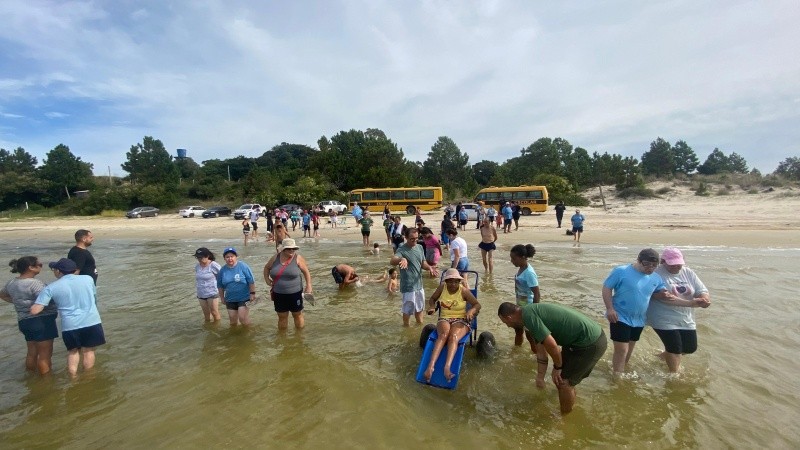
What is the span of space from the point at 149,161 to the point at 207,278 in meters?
65.6

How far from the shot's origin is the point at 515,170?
55.9 metres

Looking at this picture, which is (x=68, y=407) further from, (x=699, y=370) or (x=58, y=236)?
(x=58, y=236)

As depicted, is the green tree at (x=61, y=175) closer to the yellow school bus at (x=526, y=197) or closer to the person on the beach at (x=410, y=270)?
the yellow school bus at (x=526, y=197)

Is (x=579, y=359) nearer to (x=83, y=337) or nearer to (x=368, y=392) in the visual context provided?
(x=368, y=392)

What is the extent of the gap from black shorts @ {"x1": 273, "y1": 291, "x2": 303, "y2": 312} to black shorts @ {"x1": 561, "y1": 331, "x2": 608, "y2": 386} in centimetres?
383

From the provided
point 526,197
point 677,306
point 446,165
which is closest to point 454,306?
point 677,306

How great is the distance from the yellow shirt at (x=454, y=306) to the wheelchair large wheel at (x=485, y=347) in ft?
2.55

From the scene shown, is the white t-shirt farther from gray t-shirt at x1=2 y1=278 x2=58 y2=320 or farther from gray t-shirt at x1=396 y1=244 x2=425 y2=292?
gray t-shirt at x1=2 y1=278 x2=58 y2=320

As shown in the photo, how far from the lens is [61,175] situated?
5559 cm

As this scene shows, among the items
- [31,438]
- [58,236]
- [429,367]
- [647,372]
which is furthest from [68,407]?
[58,236]

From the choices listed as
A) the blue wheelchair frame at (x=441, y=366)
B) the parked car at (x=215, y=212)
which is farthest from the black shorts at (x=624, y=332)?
the parked car at (x=215, y=212)

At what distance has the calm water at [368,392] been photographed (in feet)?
13.0

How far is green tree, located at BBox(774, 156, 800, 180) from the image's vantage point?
36.0 m

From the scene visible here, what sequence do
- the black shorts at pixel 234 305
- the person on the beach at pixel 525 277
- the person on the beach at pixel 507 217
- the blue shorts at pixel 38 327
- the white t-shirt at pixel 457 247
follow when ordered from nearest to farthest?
the blue shorts at pixel 38 327 < the person on the beach at pixel 525 277 < the black shorts at pixel 234 305 < the white t-shirt at pixel 457 247 < the person on the beach at pixel 507 217
